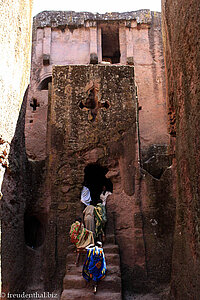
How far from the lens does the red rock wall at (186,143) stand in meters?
4.05

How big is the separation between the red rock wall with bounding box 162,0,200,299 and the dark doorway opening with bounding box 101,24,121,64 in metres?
7.30

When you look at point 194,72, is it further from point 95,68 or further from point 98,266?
point 95,68

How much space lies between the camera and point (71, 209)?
677 centimetres

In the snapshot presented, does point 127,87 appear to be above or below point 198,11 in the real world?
above

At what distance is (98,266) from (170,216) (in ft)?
6.84

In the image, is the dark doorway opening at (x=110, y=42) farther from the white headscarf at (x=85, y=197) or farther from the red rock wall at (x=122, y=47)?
the white headscarf at (x=85, y=197)

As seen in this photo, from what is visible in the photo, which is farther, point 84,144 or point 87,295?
point 84,144

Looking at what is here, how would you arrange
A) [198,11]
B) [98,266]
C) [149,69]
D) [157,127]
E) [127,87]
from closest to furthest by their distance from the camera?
[198,11], [98,266], [127,87], [157,127], [149,69]

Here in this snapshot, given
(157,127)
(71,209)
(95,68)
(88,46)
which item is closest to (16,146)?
(71,209)

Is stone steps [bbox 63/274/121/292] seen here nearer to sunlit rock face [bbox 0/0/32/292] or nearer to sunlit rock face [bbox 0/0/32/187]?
sunlit rock face [bbox 0/0/32/292]

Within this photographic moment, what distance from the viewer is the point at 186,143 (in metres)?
4.56

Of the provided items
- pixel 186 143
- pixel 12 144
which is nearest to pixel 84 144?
pixel 12 144

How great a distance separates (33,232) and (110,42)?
854cm

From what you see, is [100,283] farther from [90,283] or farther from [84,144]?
[84,144]
